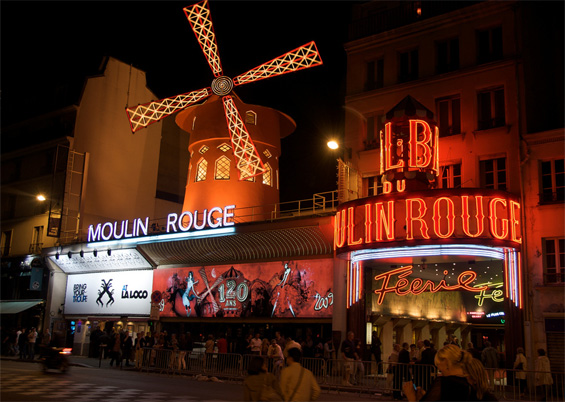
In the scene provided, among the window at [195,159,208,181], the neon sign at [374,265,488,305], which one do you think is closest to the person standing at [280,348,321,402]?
the neon sign at [374,265,488,305]

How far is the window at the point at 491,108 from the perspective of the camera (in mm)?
18312

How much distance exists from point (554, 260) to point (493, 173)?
3.15 m

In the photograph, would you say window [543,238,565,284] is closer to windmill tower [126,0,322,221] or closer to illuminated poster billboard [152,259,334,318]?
illuminated poster billboard [152,259,334,318]

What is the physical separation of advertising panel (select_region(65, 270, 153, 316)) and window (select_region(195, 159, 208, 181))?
4.74 meters

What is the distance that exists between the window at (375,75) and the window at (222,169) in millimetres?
7390

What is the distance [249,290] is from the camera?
2244cm

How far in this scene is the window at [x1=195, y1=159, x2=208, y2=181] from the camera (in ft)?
85.7

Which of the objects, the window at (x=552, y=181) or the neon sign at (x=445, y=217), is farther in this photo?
the window at (x=552, y=181)

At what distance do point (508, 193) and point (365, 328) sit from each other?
6.20 meters

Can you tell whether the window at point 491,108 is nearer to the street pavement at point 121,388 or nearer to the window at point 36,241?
the street pavement at point 121,388

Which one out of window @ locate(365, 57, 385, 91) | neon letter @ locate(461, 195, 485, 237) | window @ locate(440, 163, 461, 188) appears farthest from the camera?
window @ locate(365, 57, 385, 91)

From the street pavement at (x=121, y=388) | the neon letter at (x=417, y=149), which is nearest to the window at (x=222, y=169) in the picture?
the street pavement at (x=121, y=388)

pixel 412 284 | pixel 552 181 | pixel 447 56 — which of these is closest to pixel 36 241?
pixel 412 284

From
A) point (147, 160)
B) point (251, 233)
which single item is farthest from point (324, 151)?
point (251, 233)
